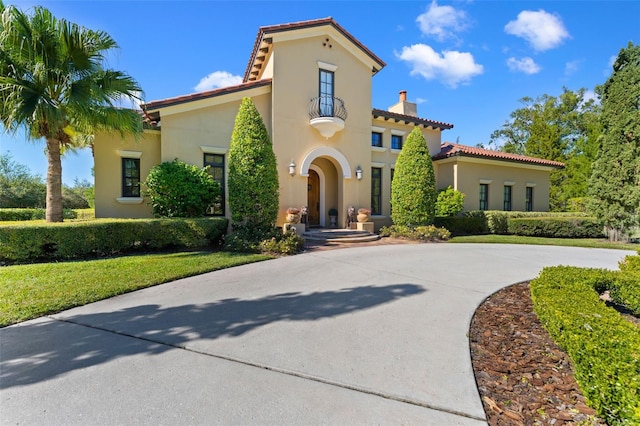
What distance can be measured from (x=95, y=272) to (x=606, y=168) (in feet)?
65.8

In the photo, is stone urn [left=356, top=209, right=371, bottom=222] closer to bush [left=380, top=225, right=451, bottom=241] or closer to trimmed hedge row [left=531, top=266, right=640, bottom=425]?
bush [left=380, top=225, right=451, bottom=241]

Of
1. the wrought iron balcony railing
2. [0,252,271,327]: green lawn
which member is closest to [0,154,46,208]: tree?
[0,252,271,327]: green lawn

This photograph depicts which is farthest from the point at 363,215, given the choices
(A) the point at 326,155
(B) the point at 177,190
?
(B) the point at 177,190

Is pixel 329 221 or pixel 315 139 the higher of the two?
pixel 315 139

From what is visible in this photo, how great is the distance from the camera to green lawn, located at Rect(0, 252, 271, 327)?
4.71 m

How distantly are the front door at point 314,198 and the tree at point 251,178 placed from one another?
5272 mm

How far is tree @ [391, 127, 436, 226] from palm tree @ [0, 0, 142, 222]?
1129cm

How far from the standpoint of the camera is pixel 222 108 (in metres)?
12.5

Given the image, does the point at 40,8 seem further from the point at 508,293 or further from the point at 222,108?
the point at 508,293

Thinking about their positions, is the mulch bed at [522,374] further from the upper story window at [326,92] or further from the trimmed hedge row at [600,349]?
the upper story window at [326,92]

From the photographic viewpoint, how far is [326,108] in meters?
13.9

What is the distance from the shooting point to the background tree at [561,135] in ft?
73.3

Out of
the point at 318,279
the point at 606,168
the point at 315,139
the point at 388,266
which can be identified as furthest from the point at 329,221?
the point at 606,168

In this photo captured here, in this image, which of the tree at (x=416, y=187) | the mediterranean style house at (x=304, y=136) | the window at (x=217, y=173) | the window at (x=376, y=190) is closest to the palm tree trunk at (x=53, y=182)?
the mediterranean style house at (x=304, y=136)
